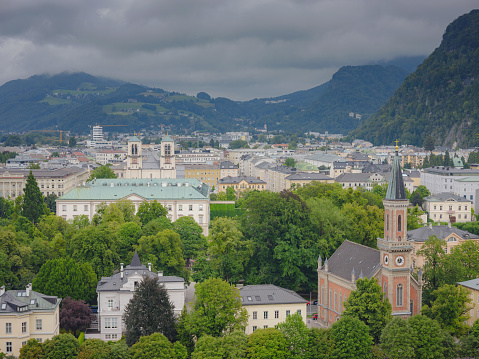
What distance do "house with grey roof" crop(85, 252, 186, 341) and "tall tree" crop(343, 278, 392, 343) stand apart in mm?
14957

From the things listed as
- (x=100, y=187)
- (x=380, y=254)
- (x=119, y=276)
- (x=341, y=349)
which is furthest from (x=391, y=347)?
(x=100, y=187)

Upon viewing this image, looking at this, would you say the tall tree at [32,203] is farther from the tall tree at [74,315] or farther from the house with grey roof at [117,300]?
the house with grey roof at [117,300]

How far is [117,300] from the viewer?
190 ft

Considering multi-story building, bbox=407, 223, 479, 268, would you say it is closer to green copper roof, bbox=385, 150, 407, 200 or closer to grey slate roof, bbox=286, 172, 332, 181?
green copper roof, bbox=385, 150, 407, 200

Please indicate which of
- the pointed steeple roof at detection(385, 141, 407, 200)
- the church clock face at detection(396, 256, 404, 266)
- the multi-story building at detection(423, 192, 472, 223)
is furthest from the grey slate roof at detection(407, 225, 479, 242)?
the multi-story building at detection(423, 192, 472, 223)

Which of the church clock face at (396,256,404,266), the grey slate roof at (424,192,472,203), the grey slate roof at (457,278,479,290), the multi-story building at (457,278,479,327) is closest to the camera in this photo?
the church clock face at (396,256,404,266)

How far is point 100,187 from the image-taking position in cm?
10719

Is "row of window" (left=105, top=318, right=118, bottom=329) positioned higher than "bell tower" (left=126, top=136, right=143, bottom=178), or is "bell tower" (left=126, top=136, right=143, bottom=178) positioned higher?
"bell tower" (left=126, top=136, right=143, bottom=178)

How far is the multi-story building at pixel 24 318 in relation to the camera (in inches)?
2010

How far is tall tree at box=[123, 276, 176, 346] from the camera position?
51.1 m

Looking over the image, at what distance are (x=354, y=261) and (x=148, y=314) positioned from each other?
19258 millimetres

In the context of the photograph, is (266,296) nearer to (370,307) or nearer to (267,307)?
(267,307)

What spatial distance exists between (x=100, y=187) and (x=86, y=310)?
5159cm

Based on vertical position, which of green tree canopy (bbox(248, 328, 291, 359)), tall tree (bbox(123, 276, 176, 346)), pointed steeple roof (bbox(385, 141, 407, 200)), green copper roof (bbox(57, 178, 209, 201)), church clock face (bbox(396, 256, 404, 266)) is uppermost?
pointed steeple roof (bbox(385, 141, 407, 200))
